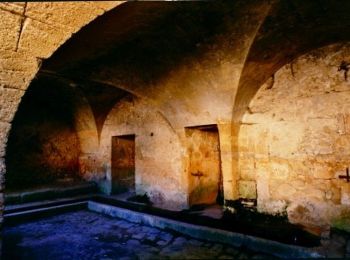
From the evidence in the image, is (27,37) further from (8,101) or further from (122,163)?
(122,163)

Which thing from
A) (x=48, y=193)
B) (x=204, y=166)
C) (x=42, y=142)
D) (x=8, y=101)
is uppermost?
(x=8, y=101)

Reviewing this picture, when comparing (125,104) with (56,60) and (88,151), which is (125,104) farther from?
(56,60)

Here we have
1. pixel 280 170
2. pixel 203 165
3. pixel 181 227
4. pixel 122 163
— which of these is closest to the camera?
pixel 181 227

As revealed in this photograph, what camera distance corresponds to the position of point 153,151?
252 inches

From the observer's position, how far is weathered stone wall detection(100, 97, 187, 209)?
5875mm

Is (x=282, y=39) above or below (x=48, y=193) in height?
above

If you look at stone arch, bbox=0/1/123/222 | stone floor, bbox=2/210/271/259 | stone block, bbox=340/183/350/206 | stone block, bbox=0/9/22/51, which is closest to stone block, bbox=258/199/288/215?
stone block, bbox=340/183/350/206

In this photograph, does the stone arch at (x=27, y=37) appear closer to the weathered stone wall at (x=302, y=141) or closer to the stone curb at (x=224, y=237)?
the stone curb at (x=224, y=237)

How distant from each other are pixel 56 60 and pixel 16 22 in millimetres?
2390

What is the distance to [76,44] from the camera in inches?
140

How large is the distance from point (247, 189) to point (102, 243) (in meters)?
2.67

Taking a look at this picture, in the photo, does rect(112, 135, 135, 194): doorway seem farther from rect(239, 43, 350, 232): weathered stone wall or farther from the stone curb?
rect(239, 43, 350, 232): weathered stone wall

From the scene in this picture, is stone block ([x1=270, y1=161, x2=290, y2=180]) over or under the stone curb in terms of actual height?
over

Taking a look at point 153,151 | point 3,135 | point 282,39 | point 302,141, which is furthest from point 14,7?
point 153,151
